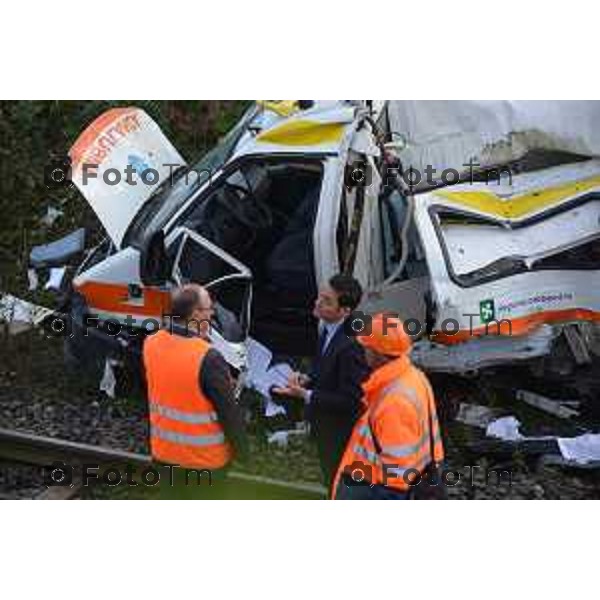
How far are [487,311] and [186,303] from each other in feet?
8.33

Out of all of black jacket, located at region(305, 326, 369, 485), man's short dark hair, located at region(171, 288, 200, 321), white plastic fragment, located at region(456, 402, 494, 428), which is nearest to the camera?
man's short dark hair, located at region(171, 288, 200, 321)

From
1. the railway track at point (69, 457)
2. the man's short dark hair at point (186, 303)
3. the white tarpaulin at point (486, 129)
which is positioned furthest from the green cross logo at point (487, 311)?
the man's short dark hair at point (186, 303)

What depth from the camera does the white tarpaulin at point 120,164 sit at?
24.5 feet

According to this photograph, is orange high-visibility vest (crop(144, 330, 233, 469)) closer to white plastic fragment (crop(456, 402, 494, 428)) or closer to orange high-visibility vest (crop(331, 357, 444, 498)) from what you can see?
orange high-visibility vest (crop(331, 357, 444, 498))

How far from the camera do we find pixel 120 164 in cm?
784

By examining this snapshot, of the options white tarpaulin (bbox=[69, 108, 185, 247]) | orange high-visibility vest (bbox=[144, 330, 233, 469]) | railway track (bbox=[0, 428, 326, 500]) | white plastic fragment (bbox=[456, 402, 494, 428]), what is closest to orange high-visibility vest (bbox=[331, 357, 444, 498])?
orange high-visibility vest (bbox=[144, 330, 233, 469])

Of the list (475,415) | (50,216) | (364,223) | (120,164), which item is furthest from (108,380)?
(50,216)

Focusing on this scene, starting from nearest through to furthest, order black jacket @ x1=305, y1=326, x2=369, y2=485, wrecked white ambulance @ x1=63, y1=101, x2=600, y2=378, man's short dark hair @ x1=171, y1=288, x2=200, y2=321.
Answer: man's short dark hair @ x1=171, y1=288, x2=200, y2=321
black jacket @ x1=305, y1=326, x2=369, y2=485
wrecked white ambulance @ x1=63, y1=101, x2=600, y2=378

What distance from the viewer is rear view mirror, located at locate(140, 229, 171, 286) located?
7.02 meters

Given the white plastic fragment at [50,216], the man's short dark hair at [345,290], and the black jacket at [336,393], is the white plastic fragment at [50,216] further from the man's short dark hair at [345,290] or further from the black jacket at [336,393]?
the man's short dark hair at [345,290]

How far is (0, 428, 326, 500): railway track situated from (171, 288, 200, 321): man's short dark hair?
1514mm

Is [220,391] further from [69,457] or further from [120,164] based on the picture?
[120,164]

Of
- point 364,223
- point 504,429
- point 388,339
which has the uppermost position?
point 364,223

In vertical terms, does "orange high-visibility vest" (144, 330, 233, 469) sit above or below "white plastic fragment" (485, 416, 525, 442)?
above
